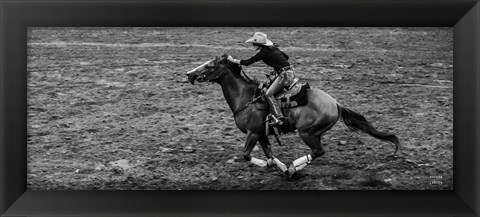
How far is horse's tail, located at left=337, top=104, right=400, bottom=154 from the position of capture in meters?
5.23

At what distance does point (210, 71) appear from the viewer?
518cm

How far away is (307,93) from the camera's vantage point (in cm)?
511

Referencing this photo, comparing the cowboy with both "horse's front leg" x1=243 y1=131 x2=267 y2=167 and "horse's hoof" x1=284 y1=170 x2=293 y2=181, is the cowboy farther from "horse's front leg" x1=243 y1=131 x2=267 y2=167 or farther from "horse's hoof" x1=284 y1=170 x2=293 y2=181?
"horse's hoof" x1=284 y1=170 x2=293 y2=181

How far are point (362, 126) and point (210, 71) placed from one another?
1.47 m

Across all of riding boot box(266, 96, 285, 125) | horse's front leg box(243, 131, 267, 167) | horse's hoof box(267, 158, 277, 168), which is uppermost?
riding boot box(266, 96, 285, 125)

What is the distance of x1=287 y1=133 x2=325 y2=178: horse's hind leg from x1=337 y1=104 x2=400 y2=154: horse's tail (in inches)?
12.9

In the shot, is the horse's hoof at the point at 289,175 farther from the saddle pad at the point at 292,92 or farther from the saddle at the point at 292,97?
the saddle pad at the point at 292,92

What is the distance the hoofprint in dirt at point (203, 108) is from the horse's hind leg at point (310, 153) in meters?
0.15

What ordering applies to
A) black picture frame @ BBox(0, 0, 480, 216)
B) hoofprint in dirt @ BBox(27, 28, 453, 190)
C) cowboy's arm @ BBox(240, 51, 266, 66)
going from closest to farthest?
1. cowboy's arm @ BBox(240, 51, 266, 66)
2. black picture frame @ BBox(0, 0, 480, 216)
3. hoofprint in dirt @ BBox(27, 28, 453, 190)

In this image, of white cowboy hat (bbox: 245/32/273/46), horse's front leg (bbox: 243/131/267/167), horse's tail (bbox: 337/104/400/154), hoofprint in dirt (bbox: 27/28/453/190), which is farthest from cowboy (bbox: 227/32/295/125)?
horse's tail (bbox: 337/104/400/154)

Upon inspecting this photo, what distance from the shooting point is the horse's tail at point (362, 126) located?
5227 mm

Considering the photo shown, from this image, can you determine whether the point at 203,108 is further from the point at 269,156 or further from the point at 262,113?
the point at 269,156
